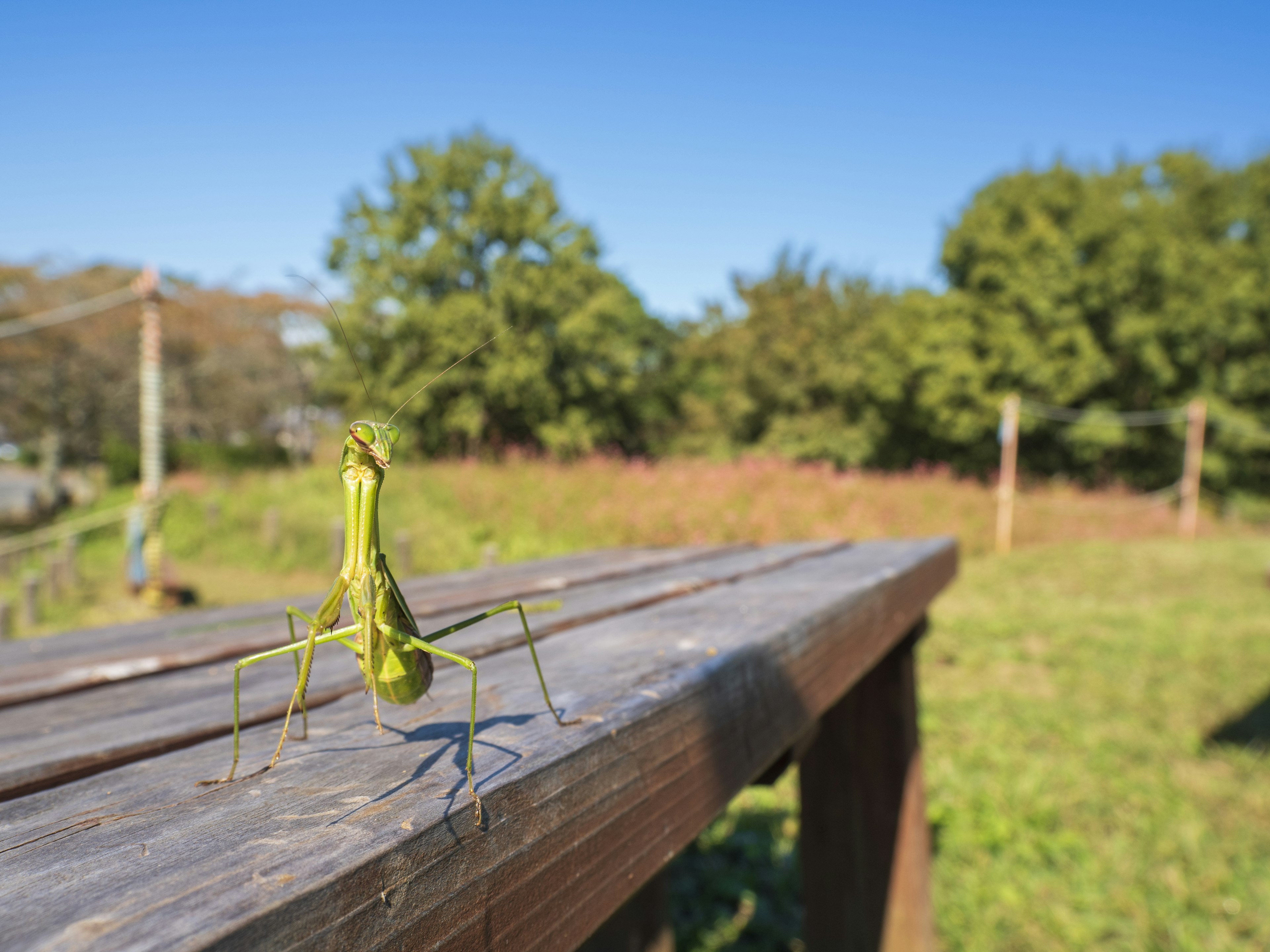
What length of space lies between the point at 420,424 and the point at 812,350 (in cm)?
1176

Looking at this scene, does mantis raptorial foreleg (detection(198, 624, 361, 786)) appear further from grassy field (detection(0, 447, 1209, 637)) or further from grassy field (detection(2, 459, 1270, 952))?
grassy field (detection(0, 447, 1209, 637))

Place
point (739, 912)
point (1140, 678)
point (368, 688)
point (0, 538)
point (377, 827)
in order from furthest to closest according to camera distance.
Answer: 1. point (0, 538)
2. point (1140, 678)
3. point (739, 912)
4. point (368, 688)
5. point (377, 827)

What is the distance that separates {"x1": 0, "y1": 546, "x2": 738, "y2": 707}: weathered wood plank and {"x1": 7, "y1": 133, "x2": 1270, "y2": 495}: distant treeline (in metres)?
18.0

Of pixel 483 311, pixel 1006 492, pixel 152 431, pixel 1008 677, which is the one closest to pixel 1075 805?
pixel 1008 677

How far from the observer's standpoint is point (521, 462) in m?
13.3

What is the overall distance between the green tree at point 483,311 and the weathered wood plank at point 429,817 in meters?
20.0

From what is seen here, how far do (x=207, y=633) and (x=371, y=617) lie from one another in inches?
41.0

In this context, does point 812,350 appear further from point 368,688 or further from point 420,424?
point 368,688

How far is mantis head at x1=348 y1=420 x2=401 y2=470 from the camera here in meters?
0.85

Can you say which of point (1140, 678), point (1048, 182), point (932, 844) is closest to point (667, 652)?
point (932, 844)

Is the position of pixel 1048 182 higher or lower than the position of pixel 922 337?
higher

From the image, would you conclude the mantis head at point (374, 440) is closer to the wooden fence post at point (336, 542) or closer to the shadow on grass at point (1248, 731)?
the shadow on grass at point (1248, 731)

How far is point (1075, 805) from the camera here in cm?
357

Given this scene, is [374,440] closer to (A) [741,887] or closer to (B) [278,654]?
(B) [278,654]
